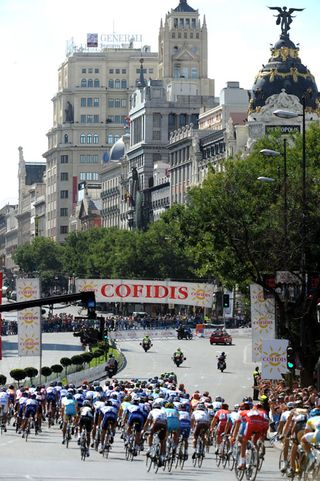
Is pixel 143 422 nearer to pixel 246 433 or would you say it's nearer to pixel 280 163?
pixel 246 433

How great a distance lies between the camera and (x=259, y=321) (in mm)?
62031

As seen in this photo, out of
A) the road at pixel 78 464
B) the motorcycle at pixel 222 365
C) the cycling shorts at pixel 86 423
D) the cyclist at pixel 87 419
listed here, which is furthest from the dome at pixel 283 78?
the cycling shorts at pixel 86 423

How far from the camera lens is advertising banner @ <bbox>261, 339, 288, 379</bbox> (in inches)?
2051

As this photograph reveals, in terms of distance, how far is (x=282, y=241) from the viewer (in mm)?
64875

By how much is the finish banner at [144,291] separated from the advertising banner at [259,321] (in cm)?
4463

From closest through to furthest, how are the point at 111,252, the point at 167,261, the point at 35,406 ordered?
the point at 35,406
the point at 167,261
the point at 111,252

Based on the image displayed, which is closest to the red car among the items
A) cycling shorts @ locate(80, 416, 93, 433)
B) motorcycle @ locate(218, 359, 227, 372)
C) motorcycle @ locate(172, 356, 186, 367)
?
motorcycle @ locate(172, 356, 186, 367)

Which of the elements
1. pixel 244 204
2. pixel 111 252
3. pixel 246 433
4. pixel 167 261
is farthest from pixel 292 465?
pixel 111 252

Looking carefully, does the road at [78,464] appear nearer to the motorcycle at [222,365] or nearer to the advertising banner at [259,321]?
the advertising banner at [259,321]

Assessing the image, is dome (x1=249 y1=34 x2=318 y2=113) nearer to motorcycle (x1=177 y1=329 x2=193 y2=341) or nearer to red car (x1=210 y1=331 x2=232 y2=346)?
motorcycle (x1=177 y1=329 x2=193 y2=341)

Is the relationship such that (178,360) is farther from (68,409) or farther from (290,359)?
(68,409)

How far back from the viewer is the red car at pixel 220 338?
117562 millimetres

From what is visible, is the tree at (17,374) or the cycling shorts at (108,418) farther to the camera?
the tree at (17,374)

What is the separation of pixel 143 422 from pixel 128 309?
469 ft
